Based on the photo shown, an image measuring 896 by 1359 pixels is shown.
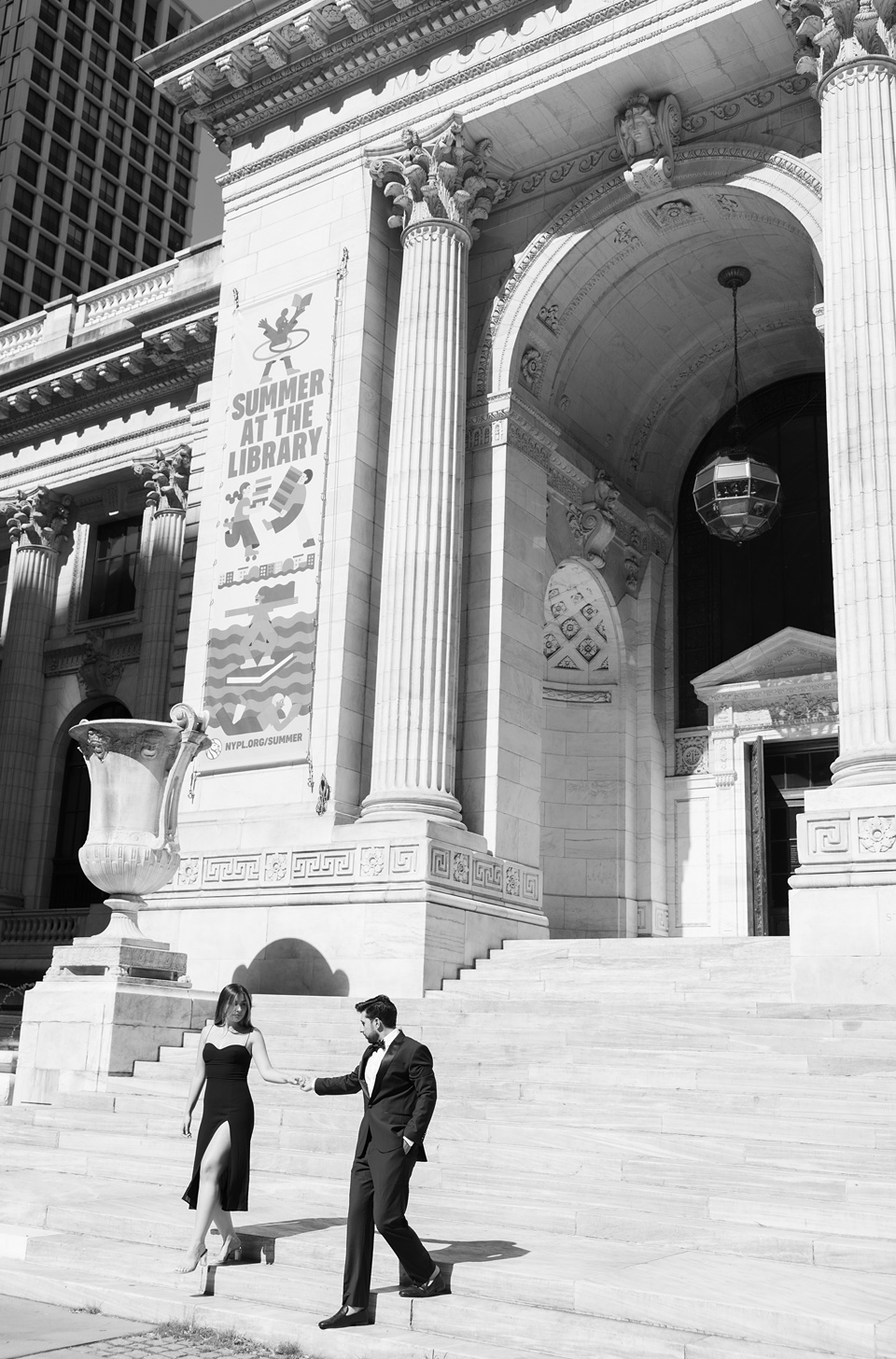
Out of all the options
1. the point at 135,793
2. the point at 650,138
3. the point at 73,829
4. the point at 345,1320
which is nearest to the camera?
the point at 345,1320

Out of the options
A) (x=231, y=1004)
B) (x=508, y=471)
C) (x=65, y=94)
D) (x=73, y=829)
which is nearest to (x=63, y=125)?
(x=65, y=94)

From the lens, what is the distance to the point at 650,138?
2009 cm

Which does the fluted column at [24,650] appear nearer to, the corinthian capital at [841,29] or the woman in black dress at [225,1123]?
the corinthian capital at [841,29]

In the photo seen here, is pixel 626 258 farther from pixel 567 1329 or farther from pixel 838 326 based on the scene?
pixel 567 1329

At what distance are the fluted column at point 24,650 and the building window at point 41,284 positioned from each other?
61.5 m

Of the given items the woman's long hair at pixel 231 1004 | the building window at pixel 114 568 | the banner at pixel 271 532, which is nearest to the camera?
the woman's long hair at pixel 231 1004

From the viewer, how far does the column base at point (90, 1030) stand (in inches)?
566

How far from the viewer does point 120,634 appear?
33125 millimetres

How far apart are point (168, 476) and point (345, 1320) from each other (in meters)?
26.7

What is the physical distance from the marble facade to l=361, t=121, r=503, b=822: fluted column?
60 millimetres

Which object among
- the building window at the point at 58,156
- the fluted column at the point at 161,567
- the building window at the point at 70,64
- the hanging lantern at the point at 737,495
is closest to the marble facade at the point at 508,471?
the hanging lantern at the point at 737,495

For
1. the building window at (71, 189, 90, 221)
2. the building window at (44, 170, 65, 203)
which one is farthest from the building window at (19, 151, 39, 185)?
the building window at (71, 189, 90, 221)

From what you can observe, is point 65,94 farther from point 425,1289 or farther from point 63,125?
point 425,1289

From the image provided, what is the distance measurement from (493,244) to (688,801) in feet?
33.5
